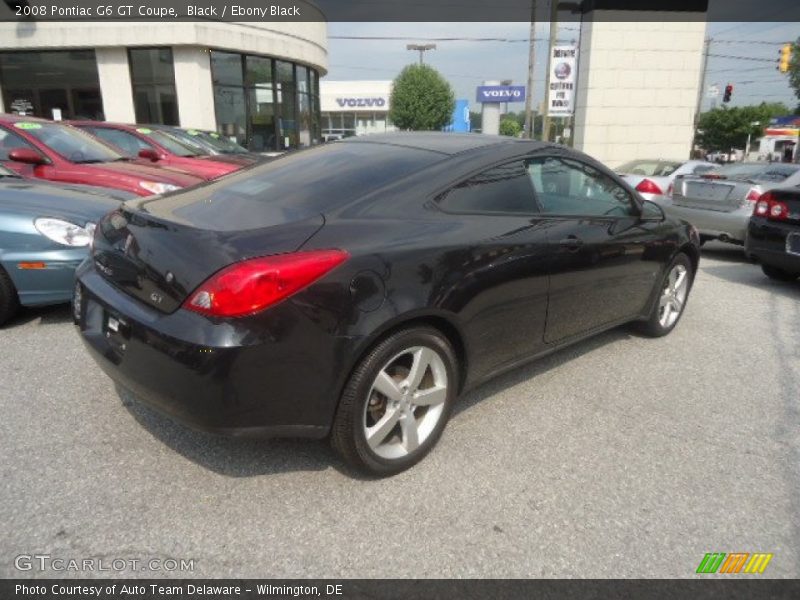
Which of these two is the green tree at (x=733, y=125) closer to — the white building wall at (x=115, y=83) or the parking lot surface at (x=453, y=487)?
the white building wall at (x=115, y=83)

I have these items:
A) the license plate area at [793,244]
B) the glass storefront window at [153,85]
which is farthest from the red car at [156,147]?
the glass storefront window at [153,85]

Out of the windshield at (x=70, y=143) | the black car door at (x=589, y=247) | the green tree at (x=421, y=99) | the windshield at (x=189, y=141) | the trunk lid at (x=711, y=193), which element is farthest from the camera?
the green tree at (x=421, y=99)

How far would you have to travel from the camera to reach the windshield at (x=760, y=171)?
7.67 meters

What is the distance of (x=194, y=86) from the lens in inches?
722

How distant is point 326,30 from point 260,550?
87.0 feet

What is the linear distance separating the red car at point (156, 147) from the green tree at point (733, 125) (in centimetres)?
6536

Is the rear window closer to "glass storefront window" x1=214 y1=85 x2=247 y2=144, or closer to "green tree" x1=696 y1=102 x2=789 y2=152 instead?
"glass storefront window" x1=214 y1=85 x2=247 y2=144

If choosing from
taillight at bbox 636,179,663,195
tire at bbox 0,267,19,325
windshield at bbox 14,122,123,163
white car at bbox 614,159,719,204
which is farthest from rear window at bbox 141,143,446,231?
taillight at bbox 636,179,663,195

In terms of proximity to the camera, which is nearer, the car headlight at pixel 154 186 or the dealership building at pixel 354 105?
the car headlight at pixel 154 186

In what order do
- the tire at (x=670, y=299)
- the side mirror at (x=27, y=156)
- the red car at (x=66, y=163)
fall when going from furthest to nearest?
the red car at (x=66, y=163) → the side mirror at (x=27, y=156) → the tire at (x=670, y=299)

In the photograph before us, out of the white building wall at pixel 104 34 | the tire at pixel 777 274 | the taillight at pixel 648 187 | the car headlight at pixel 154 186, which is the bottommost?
the tire at pixel 777 274

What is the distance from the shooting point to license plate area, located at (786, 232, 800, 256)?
5.55 m

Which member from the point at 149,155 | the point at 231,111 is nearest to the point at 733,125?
the point at 231,111

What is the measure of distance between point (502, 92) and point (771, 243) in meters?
33.9
